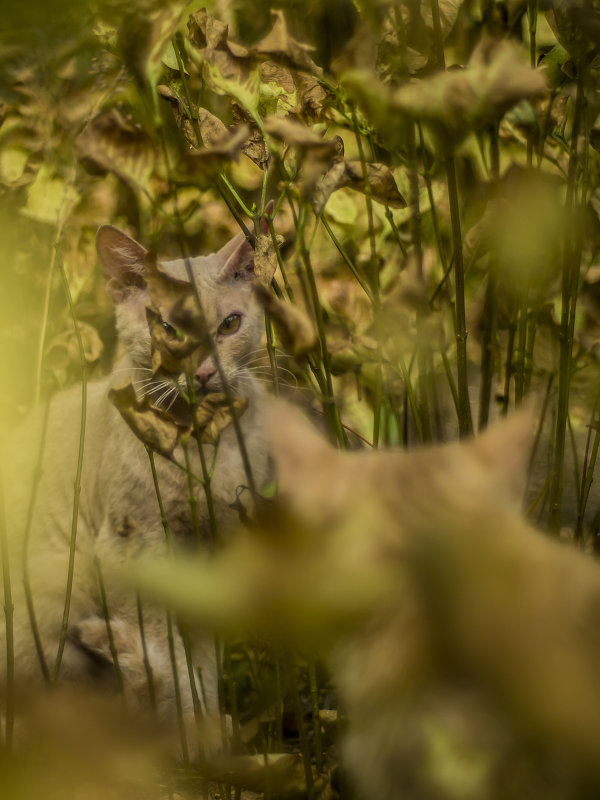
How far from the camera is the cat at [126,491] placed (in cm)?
121

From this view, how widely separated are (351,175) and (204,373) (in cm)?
68

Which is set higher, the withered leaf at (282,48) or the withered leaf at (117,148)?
the withered leaf at (282,48)

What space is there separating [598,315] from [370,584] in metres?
0.87

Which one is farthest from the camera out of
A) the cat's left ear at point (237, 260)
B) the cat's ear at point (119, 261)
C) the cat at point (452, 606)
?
the cat's left ear at point (237, 260)

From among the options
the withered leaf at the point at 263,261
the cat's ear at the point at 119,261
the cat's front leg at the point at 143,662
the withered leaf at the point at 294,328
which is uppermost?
the cat's ear at the point at 119,261

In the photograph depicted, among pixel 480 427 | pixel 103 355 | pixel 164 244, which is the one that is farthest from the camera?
pixel 103 355

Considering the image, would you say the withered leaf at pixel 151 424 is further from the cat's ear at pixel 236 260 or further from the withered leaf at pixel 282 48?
the cat's ear at pixel 236 260

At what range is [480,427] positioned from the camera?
753mm

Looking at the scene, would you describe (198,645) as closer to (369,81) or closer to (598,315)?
(598,315)

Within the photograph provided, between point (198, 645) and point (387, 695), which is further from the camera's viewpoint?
point (198, 645)

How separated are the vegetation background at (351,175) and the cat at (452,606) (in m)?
0.13

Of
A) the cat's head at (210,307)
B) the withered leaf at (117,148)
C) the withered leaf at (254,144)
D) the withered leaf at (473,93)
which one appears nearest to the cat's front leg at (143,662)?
the cat's head at (210,307)

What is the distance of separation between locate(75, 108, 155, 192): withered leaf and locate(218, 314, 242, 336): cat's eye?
85 cm

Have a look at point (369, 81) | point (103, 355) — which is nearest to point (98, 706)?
point (369, 81)
